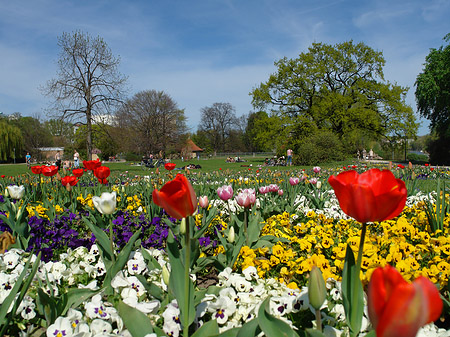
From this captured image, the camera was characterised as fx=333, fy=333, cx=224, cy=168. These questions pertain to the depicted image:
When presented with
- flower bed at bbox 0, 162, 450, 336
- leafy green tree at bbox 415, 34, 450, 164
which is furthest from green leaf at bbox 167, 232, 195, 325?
leafy green tree at bbox 415, 34, 450, 164

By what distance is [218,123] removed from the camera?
2813 inches

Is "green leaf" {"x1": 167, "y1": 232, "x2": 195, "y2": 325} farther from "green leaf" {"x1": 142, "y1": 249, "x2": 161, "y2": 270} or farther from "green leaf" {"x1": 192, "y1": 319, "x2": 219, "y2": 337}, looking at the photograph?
"green leaf" {"x1": 142, "y1": 249, "x2": 161, "y2": 270}

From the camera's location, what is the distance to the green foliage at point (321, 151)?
2356cm

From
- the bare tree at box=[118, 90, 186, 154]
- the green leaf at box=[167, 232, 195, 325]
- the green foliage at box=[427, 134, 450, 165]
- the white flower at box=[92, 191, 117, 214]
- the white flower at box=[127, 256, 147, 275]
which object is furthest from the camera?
the bare tree at box=[118, 90, 186, 154]

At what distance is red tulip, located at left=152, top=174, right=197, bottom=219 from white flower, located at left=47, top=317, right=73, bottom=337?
78 centimetres

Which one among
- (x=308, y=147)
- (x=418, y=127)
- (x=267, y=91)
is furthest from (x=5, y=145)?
(x=418, y=127)

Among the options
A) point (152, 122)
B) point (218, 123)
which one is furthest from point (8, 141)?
point (218, 123)

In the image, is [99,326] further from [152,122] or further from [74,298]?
[152,122]

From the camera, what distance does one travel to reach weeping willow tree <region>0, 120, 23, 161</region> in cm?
4228

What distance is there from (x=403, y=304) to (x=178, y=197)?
2.38 ft

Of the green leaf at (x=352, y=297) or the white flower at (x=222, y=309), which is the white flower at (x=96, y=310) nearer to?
the white flower at (x=222, y=309)

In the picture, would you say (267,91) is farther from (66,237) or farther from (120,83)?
(66,237)

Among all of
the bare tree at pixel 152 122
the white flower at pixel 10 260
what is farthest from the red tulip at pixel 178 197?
the bare tree at pixel 152 122

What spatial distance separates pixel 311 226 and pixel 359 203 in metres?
2.36
